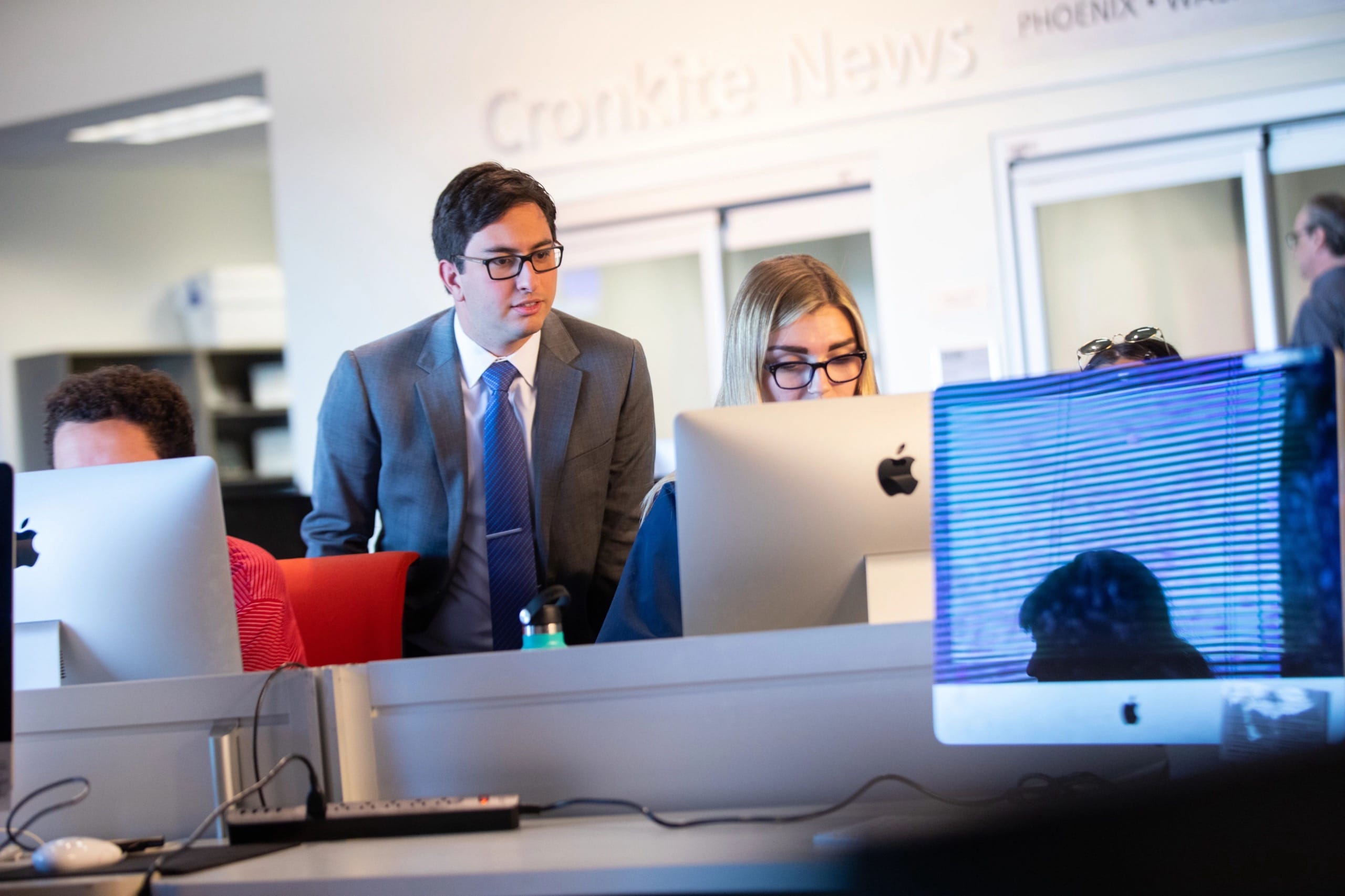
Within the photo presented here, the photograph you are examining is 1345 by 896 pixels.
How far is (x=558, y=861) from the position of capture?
119cm

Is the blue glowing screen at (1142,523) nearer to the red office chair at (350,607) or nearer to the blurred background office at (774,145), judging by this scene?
the red office chair at (350,607)

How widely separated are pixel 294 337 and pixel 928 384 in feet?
8.49

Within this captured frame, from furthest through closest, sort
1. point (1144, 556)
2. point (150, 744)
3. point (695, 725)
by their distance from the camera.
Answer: point (150, 744)
point (695, 725)
point (1144, 556)

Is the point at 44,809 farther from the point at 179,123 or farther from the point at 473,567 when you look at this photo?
the point at 179,123

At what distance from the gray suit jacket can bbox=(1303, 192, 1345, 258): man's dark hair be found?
2423 millimetres

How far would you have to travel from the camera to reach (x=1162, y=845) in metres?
0.44

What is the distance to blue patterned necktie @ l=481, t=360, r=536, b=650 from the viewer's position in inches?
102

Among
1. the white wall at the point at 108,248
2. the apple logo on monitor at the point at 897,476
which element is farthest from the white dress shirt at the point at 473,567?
the white wall at the point at 108,248

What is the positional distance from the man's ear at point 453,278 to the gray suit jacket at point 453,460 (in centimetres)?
9

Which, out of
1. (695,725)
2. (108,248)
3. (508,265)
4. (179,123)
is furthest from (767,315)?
(108,248)

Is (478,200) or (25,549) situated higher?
(478,200)

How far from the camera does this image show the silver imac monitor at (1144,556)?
109 centimetres

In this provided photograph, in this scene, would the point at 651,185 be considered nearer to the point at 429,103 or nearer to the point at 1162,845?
the point at 429,103

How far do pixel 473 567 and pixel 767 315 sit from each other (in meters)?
0.84
